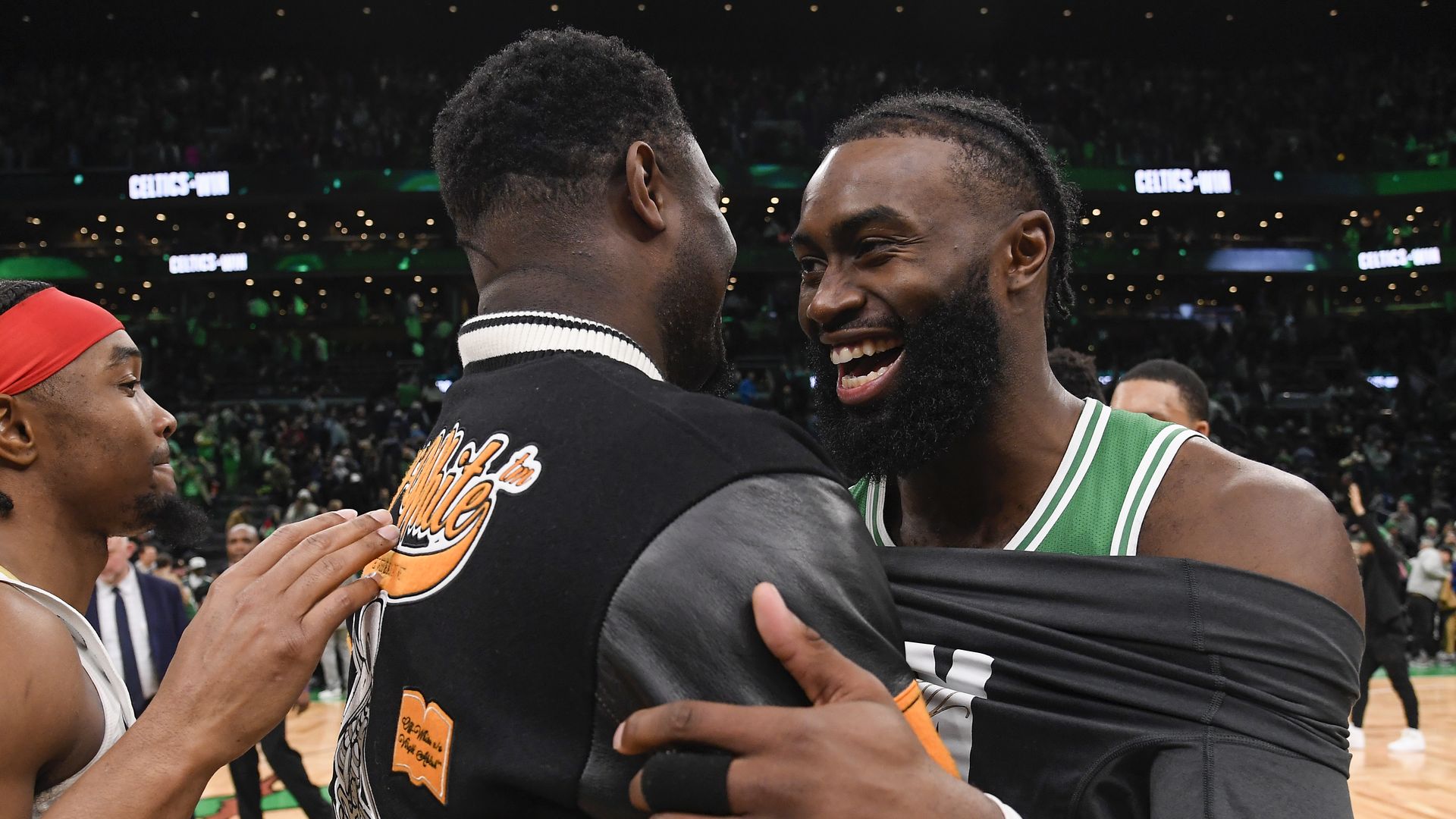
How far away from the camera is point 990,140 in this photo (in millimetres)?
2039

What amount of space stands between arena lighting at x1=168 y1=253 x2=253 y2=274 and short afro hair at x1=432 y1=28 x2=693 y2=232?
25.8 m

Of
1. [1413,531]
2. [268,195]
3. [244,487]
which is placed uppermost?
[268,195]

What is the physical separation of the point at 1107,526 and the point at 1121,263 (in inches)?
995

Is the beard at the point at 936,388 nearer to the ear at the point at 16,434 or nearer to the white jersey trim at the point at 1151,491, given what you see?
the white jersey trim at the point at 1151,491

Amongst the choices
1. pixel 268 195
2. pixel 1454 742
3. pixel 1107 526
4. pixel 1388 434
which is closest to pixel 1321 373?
pixel 1388 434

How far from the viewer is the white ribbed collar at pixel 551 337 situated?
1.33 m

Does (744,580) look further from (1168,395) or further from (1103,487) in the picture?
(1168,395)

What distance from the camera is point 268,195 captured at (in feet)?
79.8

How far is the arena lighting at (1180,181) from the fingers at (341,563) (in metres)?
25.2

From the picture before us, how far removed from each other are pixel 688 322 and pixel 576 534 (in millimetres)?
522

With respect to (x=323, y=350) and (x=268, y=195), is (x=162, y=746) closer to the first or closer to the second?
(x=323, y=350)

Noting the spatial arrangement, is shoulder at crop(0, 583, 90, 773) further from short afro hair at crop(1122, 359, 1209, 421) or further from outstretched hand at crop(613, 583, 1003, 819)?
short afro hair at crop(1122, 359, 1209, 421)

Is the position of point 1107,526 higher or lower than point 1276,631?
higher

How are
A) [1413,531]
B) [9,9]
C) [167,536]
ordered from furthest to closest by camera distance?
[9,9] → [1413,531] → [167,536]
